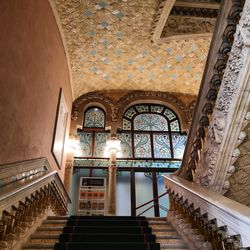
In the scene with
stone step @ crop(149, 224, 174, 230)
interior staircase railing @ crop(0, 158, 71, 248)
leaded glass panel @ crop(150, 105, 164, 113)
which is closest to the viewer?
interior staircase railing @ crop(0, 158, 71, 248)

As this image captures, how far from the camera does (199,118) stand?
3877mm

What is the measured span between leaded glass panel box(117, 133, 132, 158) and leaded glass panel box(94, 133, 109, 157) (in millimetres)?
499

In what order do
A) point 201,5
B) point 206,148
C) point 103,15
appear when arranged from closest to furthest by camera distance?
point 206,148 → point 103,15 → point 201,5

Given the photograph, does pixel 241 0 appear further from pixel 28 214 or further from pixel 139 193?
pixel 139 193

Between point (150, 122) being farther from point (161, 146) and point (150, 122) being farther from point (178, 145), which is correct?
point (178, 145)

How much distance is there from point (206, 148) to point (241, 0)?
→ 1825mm

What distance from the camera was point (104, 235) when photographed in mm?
3842

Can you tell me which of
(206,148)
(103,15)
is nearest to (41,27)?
(103,15)

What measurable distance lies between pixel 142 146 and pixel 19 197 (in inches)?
A: 283

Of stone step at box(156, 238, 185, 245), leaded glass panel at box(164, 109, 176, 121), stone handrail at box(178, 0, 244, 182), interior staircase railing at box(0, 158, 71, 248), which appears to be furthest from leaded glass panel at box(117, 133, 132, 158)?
stone step at box(156, 238, 185, 245)

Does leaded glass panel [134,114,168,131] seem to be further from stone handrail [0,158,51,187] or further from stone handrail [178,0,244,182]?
stone handrail [178,0,244,182]

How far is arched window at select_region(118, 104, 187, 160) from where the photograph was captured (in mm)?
9836

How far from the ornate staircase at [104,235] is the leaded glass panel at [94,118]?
580cm

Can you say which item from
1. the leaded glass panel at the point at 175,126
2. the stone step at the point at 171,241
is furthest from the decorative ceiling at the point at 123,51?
the stone step at the point at 171,241
